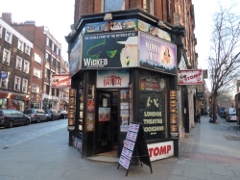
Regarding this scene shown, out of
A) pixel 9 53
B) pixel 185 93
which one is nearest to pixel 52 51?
pixel 9 53

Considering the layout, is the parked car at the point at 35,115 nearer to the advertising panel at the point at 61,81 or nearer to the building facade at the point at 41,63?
the building facade at the point at 41,63

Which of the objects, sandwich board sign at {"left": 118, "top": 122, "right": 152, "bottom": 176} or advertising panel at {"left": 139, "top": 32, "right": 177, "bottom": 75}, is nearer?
sandwich board sign at {"left": 118, "top": 122, "right": 152, "bottom": 176}

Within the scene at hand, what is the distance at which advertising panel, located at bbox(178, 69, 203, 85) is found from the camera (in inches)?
337

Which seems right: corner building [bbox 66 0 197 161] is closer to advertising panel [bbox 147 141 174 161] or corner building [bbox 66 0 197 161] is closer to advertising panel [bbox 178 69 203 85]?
advertising panel [bbox 147 141 174 161]

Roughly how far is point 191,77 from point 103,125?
4048 millimetres

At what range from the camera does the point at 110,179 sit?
207 inches

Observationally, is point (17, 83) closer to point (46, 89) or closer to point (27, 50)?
point (27, 50)

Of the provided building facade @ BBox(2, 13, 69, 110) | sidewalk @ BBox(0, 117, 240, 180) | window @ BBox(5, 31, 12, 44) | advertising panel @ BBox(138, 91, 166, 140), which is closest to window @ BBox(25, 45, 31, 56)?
building facade @ BBox(2, 13, 69, 110)

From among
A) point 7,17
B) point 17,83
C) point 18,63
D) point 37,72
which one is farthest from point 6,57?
point 7,17

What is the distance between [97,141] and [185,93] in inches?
389

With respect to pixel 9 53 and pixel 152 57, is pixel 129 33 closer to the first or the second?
pixel 152 57

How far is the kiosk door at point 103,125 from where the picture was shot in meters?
7.71

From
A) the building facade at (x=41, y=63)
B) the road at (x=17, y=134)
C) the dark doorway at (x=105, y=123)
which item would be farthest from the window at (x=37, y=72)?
the dark doorway at (x=105, y=123)

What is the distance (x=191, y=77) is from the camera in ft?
28.5
